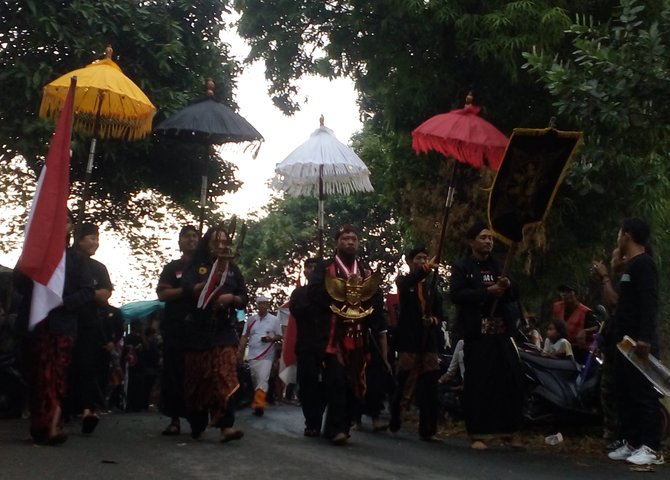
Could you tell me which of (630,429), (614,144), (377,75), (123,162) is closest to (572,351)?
(614,144)

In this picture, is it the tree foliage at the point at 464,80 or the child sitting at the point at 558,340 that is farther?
the tree foliage at the point at 464,80

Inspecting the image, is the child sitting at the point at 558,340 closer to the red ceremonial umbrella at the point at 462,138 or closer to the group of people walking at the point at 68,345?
the red ceremonial umbrella at the point at 462,138

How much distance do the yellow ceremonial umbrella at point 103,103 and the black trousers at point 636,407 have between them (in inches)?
196

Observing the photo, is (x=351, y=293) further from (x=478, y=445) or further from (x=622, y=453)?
(x=622, y=453)

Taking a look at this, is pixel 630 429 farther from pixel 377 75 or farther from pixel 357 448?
pixel 377 75

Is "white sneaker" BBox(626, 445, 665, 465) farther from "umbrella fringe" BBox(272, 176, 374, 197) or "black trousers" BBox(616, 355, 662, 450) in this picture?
"umbrella fringe" BBox(272, 176, 374, 197)

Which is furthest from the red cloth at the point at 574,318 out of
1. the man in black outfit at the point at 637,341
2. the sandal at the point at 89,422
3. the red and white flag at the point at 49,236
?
the red and white flag at the point at 49,236

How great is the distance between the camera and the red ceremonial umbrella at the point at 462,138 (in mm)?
11586

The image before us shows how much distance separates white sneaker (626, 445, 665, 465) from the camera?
9650mm

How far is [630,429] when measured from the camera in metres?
10.1

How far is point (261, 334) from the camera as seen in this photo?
18312mm

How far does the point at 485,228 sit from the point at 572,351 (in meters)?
3.33

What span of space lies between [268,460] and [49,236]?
2.26m

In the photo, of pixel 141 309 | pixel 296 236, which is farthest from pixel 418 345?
pixel 296 236
